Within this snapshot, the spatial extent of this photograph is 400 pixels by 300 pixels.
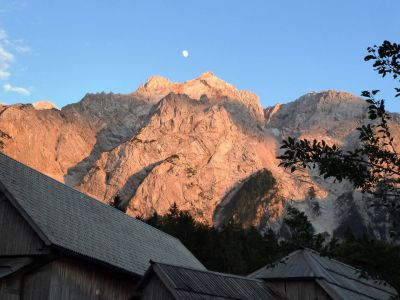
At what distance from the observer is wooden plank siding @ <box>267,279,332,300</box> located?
83.2 ft

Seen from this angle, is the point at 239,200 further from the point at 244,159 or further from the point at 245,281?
the point at 245,281

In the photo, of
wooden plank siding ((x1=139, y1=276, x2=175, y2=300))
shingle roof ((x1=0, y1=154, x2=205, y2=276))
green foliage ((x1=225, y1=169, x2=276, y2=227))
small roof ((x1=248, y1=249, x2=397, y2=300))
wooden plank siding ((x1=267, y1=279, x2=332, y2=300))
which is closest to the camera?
wooden plank siding ((x1=139, y1=276, x2=175, y2=300))

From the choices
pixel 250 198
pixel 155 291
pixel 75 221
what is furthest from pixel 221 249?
pixel 250 198

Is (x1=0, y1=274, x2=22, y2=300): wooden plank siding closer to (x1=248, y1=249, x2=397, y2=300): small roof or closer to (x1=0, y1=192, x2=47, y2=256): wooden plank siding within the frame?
(x1=0, y1=192, x2=47, y2=256): wooden plank siding

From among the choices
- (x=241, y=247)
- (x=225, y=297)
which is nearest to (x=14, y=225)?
(x=225, y=297)

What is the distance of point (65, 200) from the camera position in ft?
95.6

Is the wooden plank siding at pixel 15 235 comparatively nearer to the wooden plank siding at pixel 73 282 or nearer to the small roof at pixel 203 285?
the wooden plank siding at pixel 73 282

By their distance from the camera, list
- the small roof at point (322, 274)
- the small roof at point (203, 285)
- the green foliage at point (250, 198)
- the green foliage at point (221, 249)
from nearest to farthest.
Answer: the small roof at point (203, 285)
the small roof at point (322, 274)
the green foliage at point (221, 249)
the green foliage at point (250, 198)

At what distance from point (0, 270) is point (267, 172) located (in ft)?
549

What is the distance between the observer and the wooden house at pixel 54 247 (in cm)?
2444

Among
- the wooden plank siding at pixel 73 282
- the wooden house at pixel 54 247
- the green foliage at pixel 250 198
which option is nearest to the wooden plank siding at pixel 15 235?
the wooden house at pixel 54 247

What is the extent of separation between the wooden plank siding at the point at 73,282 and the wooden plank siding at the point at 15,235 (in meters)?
0.99

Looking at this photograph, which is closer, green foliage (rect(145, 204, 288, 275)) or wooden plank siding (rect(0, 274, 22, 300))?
wooden plank siding (rect(0, 274, 22, 300))

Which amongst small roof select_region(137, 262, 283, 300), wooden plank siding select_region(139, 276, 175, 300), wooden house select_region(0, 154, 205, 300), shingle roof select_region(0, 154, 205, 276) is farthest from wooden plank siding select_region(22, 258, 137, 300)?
small roof select_region(137, 262, 283, 300)
